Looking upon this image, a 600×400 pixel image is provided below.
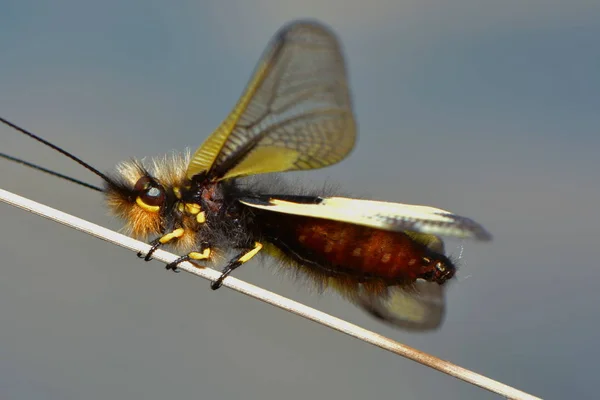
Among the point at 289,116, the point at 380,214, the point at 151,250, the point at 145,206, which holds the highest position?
the point at 289,116

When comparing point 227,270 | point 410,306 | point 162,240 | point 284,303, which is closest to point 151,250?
point 162,240

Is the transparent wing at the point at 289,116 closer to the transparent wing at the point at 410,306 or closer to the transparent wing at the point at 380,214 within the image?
the transparent wing at the point at 380,214

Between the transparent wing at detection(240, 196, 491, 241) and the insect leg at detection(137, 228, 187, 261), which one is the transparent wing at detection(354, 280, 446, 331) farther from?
the insect leg at detection(137, 228, 187, 261)

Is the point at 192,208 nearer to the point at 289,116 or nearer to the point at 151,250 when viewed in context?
the point at 151,250

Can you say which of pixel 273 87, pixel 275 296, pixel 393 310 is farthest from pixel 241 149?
pixel 393 310

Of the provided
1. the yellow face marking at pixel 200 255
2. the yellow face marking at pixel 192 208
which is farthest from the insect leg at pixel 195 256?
the yellow face marking at pixel 192 208

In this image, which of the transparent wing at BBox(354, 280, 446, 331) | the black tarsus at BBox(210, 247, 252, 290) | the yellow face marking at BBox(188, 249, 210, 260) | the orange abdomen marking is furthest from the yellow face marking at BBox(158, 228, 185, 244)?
Result: the transparent wing at BBox(354, 280, 446, 331)
